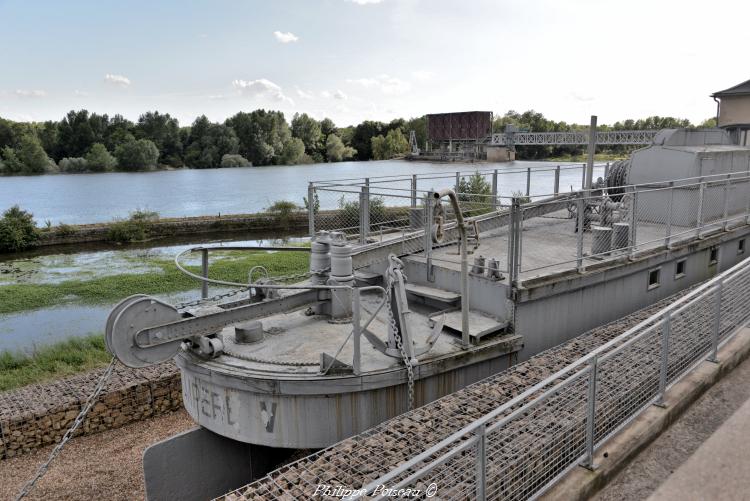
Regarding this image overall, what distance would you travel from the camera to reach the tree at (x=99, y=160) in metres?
90.0

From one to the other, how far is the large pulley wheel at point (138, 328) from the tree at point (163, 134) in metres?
101

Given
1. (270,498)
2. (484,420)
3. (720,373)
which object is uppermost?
(484,420)

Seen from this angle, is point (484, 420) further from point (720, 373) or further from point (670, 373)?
point (720, 373)

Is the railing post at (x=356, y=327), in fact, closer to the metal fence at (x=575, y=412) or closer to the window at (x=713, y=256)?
the metal fence at (x=575, y=412)

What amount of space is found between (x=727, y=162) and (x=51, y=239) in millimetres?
35981

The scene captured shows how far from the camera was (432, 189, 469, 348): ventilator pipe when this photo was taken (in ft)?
22.1

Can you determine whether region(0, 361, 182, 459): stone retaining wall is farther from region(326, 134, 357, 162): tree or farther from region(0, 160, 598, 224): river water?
region(326, 134, 357, 162): tree

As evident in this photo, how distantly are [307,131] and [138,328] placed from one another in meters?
110

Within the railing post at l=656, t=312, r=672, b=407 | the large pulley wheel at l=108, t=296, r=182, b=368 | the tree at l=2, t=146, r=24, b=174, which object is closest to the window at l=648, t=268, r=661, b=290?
the railing post at l=656, t=312, r=672, b=407

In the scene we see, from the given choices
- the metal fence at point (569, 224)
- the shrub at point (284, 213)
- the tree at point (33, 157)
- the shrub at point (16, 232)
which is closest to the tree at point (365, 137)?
the tree at point (33, 157)

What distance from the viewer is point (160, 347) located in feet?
21.6

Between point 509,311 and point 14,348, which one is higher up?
point 509,311

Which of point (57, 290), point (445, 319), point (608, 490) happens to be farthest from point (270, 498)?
point (57, 290)

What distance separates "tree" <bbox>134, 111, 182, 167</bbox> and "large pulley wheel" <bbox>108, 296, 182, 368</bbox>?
101m
